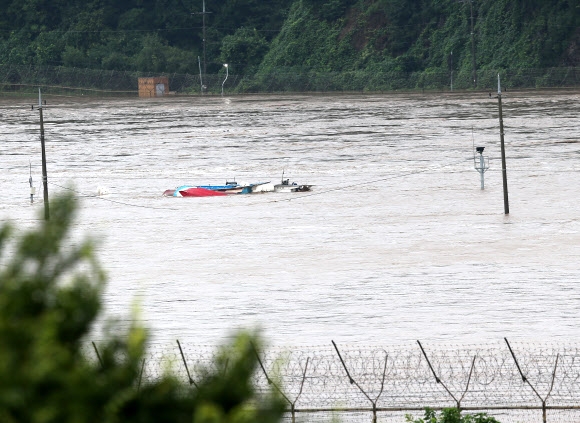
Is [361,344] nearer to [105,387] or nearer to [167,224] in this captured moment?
[105,387]

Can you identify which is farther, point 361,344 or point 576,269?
point 576,269

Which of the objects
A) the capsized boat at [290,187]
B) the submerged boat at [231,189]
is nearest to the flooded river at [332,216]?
the capsized boat at [290,187]

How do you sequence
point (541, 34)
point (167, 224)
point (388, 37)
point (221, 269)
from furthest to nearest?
1. point (388, 37)
2. point (541, 34)
3. point (167, 224)
4. point (221, 269)

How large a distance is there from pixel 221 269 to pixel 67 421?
1515 inches

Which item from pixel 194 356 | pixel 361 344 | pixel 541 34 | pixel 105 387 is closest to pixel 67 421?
pixel 105 387

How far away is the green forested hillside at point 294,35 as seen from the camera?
383ft

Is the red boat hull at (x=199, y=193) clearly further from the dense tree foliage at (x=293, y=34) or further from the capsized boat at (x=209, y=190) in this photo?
the dense tree foliage at (x=293, y=34)

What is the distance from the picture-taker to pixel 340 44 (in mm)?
128500

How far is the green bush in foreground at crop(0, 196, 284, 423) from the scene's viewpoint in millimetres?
5594

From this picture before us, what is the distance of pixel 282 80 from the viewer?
12950cm

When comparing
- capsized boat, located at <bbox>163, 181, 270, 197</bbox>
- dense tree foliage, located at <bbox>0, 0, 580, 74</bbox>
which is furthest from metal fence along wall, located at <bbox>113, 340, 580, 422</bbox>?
dense tree foliage, located at <bbox>0, 0, 580, 74</bbox>

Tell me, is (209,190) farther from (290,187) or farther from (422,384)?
(422,384)

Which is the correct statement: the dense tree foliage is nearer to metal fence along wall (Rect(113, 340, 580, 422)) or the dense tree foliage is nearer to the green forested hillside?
the green forested hillside

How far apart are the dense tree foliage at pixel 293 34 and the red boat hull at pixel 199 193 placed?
58.1 meters
